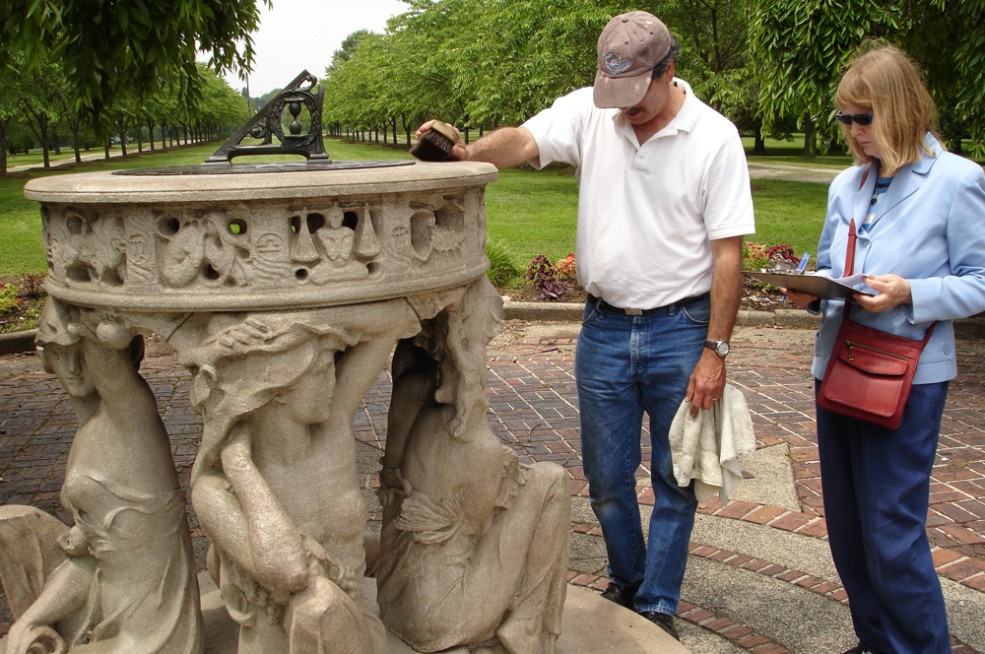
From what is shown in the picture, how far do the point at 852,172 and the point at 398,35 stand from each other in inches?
1448

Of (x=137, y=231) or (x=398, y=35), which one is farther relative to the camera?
(x=398, y=35)

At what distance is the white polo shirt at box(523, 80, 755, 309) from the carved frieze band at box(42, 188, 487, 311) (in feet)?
3.01

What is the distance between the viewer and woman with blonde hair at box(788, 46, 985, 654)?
277cm

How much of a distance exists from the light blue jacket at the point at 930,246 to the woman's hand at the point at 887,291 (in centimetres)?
3

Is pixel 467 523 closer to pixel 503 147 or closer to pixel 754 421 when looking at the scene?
pixel 503 147

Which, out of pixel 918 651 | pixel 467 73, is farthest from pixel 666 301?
pixel 467 73

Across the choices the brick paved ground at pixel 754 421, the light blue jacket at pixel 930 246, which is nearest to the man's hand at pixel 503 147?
the light blue jacket at pixel 930 246

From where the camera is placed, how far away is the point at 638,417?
11.3ft

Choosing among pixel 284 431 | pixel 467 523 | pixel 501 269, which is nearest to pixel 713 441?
pixel 467 523

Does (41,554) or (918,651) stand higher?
(41,554)

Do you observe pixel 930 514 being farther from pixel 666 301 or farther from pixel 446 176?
pixel 446 176

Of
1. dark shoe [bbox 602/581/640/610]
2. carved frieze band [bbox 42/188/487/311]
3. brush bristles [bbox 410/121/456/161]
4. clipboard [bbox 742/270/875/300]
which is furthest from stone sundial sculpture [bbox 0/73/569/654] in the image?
clipboard [bbox 742/270/875/300]

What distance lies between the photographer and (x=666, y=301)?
319cm

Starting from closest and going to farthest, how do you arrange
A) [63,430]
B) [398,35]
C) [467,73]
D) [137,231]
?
[137,231], [63,430], [467,73], [398,35]
